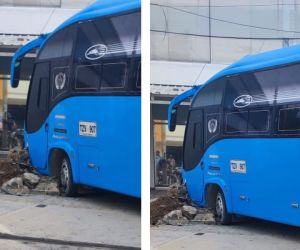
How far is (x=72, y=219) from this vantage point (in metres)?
2.37

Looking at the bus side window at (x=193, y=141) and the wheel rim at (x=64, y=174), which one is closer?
the bus side window at (x=193, y=141)

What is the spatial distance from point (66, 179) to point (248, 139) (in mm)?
839

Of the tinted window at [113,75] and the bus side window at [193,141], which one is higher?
the tinted window at [113,75]

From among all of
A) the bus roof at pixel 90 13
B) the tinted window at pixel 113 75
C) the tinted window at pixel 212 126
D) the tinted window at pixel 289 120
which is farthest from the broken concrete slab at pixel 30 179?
the tinted window at pixel 289 120

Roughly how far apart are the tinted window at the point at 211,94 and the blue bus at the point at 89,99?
0.88ft

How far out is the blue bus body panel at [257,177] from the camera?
2020mm

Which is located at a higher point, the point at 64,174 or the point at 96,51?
the point at 96,51

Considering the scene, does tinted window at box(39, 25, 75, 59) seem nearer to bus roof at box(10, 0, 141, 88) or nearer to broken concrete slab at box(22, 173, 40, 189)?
bus roof at box(10, 0, 141, 88)

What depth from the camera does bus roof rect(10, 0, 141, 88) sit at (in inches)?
89.0

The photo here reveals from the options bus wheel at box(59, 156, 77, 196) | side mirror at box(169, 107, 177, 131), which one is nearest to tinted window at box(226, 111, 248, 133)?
side mirror at box(169, 107, 177, 131)

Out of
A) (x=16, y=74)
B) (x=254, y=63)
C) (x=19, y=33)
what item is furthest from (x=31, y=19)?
(x=254, y=63)

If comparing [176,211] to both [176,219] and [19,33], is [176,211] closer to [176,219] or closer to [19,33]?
[176,219]

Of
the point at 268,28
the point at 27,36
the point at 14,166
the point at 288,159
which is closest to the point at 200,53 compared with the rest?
the point at 268,28

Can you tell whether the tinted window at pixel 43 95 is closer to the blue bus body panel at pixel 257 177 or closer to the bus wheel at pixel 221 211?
the blue bus body panel at pixel 257 177
